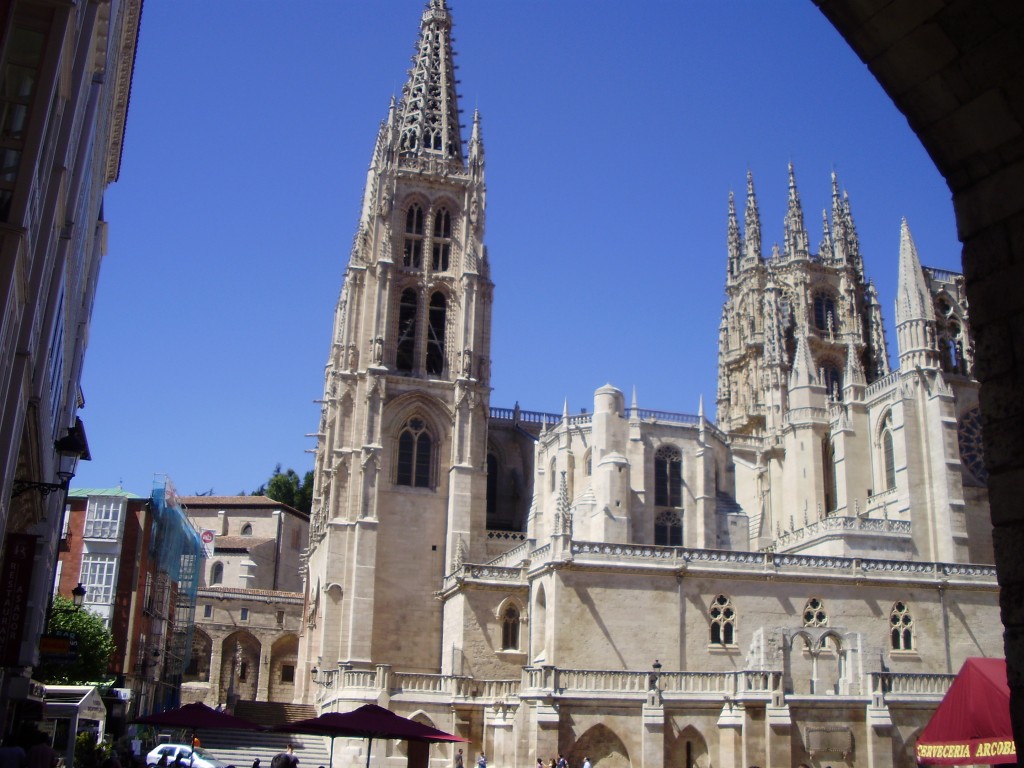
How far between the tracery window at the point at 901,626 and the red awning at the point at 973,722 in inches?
900

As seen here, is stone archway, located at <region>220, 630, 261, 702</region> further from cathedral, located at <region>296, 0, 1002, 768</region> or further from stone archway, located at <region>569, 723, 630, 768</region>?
stone archway, located at <region>569, 723, 630, 768</region>

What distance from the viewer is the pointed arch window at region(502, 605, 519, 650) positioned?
38.5 metres

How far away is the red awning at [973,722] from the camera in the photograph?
12898mm

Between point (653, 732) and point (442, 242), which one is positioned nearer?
→ point (653, 732)

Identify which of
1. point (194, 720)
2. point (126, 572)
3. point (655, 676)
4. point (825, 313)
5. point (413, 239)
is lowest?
point (194, 720)

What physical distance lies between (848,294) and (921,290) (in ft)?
64.5

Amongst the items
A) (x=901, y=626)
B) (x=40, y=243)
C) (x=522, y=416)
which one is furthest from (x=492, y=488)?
(x=40, y=243)

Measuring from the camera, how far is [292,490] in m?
82.8

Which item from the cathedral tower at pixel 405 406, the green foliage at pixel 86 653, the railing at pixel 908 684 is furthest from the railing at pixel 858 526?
the green foliage at pixel 86 653

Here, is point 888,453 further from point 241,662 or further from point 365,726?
point 365,726

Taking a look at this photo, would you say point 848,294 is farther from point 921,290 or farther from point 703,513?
point 703,513

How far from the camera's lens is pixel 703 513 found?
1900 inches

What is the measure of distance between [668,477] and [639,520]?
324 centimetres

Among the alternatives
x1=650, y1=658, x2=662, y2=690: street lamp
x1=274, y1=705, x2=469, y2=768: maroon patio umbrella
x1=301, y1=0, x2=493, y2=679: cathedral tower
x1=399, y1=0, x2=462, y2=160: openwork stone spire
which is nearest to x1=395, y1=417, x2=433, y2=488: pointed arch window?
x1=301, y1=0, x2=493, y2=679: cathedral tower
